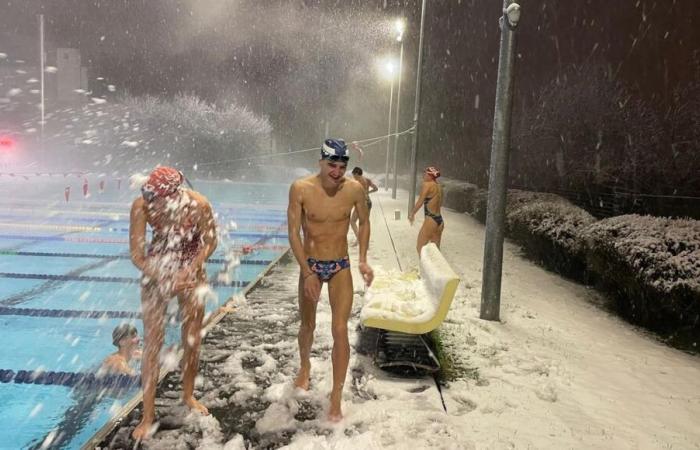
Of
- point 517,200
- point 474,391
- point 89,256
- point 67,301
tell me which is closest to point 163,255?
point 474,391

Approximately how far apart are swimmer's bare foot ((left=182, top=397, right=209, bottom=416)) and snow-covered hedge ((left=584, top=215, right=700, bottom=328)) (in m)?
5.61

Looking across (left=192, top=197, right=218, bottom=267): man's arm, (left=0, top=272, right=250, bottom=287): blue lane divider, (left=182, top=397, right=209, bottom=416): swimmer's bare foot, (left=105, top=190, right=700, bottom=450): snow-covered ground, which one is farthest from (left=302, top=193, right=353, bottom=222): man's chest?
(left=0, top=272, right=250, bottom=287): blue lane divider

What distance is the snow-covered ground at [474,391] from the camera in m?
3.82

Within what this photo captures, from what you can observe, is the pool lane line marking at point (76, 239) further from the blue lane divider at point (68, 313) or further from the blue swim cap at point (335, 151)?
the blue swim cap at point (335, 151)

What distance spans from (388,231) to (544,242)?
18.3 ft

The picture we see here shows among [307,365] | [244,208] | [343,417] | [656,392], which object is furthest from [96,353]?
[244,208]

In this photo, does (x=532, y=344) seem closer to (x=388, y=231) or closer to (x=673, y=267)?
(x=673, y=267)

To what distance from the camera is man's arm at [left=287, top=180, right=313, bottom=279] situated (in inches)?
162

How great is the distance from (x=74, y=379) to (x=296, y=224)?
3.99 meters

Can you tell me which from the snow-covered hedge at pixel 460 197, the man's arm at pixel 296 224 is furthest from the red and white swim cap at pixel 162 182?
the snow-covered hedge at pixel 460 197

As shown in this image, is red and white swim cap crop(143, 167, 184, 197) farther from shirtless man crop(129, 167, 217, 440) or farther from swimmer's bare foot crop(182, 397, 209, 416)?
swimmer's bare foot crop(182, 397, 209, 416)

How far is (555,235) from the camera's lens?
11.3 m

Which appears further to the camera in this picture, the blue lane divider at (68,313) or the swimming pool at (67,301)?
the blue lane divider at (68,313)

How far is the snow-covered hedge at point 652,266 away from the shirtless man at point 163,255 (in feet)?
18.7
